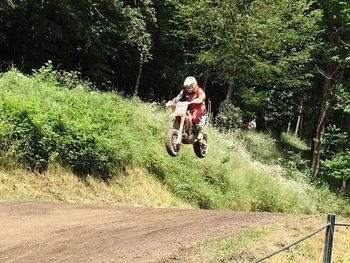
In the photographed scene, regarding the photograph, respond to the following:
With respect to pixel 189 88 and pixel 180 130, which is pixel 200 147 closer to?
pixel 180 130

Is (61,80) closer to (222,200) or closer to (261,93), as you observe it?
(222,200)

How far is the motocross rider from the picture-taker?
11484 millimetres

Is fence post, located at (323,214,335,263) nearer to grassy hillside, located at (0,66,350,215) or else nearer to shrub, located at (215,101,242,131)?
grassy hillside, located at (0,66,350,215)

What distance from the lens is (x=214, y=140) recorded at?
66.4 ft

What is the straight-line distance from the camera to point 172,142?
1116 cm

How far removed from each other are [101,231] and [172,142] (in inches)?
137

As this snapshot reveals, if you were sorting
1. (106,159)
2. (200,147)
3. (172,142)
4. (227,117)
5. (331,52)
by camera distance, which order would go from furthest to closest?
(331,52)
(227,117)
(106,159)
(200,147)
(172,142)

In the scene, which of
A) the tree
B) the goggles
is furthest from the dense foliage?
the goggles

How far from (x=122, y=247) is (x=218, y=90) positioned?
2738cm

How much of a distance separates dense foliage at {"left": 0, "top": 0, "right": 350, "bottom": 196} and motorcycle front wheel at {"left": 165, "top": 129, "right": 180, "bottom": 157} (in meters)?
9.64

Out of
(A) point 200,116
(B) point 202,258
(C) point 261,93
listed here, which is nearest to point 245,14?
(C) point 261,93

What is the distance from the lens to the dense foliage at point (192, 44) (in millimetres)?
23781

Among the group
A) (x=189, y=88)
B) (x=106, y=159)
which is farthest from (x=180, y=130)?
(x=106, y=159)

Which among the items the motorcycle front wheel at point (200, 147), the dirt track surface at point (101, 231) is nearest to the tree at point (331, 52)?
the motorcycle front wheel at point (200, 147)
